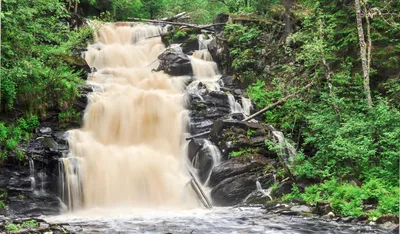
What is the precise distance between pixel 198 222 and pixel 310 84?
335 inches

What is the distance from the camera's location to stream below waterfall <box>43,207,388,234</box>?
8711 mm

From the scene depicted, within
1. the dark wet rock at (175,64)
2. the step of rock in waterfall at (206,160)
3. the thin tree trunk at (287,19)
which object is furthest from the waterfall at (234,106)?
the thin tree trunk at (287,19)

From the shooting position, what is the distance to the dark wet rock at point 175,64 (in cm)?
2052

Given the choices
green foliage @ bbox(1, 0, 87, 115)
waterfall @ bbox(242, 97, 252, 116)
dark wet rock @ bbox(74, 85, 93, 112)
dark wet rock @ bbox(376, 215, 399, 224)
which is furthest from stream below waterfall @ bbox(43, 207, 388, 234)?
waterfall @ bbox(242, 97, 252, 116)

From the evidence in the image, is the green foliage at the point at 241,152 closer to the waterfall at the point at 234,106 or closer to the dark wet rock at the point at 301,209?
the dark wet rock at the point at 301,209

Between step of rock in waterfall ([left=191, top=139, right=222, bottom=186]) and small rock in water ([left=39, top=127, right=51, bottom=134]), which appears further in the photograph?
small rock in water ([left=39, top=127, right=51, bottom=134])

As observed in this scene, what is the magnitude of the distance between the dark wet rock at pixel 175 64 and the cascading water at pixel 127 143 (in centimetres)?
54

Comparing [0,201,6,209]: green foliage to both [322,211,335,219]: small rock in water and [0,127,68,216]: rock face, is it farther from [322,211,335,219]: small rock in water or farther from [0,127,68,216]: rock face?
[322,211,335,219]: small rock in water

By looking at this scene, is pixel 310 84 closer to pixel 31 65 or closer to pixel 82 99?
pixel 82 99

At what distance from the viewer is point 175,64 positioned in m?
20.7

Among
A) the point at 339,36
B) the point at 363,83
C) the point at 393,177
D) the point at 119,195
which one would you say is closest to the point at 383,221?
the point at 393,177

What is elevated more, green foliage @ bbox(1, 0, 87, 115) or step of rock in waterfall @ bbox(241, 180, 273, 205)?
green foliage @ bbox(1, 0, 87, 115)

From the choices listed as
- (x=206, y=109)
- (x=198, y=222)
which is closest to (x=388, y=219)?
(x=198, y=222)

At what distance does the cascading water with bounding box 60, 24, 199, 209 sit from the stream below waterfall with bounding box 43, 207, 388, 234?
3.62 feet
